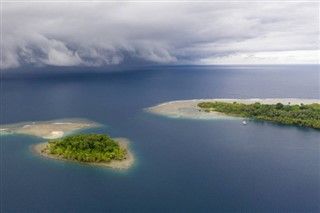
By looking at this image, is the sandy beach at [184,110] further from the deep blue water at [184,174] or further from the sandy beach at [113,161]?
the sandy beach at [113,161]

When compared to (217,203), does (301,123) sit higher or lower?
higher

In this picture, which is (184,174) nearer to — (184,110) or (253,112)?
(253,112)

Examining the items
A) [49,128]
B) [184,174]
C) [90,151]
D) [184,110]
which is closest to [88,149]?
[90,151]

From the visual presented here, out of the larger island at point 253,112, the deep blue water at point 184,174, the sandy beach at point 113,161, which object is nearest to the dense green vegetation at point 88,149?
the sandy beach at point 113,161

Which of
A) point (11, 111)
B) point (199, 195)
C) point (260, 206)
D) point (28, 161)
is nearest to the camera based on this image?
point (260, 206)

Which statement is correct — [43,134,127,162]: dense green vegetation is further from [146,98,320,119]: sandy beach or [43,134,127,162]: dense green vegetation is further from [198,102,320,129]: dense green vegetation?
[198,102,320,129]: dense green vegetation

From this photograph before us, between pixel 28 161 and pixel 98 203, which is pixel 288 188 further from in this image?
pixel 28 161

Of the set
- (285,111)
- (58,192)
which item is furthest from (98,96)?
(58,192)
